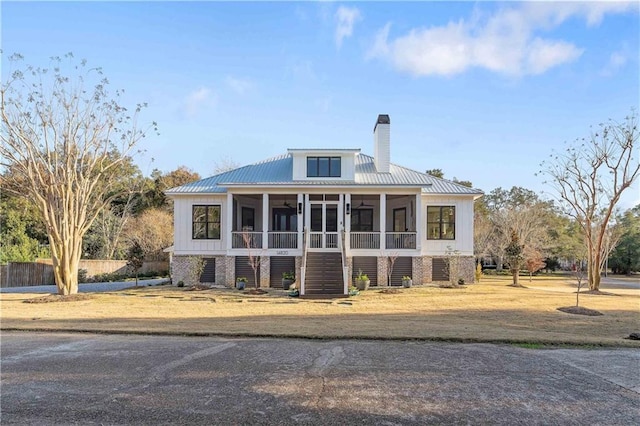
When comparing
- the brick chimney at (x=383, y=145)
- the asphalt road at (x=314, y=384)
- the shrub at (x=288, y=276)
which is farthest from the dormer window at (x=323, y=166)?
the asphalt road at (x=314, y=384)

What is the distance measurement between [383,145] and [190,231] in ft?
34.6

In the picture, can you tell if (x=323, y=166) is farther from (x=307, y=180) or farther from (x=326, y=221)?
(x=326, y=221)

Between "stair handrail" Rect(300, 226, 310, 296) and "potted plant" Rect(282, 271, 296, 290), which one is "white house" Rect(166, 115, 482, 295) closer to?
"stair handrail" Rect(300, 226, 310, 296)

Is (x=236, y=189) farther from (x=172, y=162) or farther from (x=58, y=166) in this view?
(x=172, y=162)

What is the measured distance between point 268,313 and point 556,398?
8.45 m

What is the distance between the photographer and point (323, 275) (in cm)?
1747

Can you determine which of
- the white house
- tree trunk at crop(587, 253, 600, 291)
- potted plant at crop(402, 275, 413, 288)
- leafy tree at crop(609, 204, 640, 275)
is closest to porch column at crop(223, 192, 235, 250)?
the white house

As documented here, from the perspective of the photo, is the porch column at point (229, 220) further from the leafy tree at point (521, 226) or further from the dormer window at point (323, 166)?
the leafy tree at point (521, 226)

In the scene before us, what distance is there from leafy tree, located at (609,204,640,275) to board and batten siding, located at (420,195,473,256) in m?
26.4

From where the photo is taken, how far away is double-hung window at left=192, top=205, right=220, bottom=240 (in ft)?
67.7

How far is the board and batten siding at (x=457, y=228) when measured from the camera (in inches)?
810

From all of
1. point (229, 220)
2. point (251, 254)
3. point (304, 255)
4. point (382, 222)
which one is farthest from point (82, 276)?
point (382, 222)

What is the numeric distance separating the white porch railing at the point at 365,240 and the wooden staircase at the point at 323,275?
1.19 metres

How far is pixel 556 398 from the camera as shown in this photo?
5.09 meters
